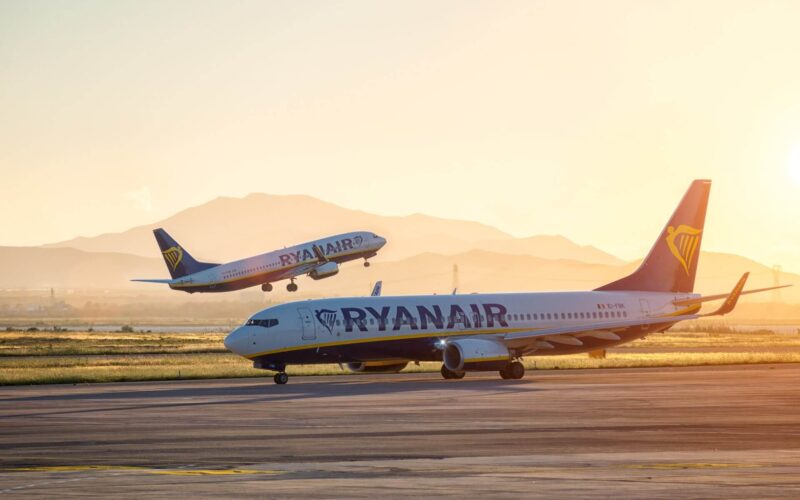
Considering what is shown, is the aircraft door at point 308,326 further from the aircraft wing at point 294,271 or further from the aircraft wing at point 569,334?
the aircraft wing at point 294,271

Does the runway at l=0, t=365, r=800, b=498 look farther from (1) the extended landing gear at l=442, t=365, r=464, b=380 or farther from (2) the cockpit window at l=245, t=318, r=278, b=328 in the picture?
(1) the extended landing gear at l=442, t=365, r=464, b=380

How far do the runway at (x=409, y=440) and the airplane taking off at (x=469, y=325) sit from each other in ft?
11.4

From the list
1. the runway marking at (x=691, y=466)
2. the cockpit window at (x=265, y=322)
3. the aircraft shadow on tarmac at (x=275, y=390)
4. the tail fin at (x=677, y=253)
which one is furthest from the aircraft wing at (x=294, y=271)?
the runway marking at (x=691, y=466)

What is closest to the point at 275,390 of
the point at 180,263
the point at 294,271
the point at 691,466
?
the point at 691,466

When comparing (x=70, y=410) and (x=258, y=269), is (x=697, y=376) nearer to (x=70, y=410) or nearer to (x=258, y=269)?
(x=70, y=410)

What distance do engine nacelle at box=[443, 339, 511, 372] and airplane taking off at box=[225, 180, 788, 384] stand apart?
0.04 metres

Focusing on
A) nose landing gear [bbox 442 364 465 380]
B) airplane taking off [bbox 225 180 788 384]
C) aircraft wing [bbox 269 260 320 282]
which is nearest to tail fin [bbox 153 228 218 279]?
aircraft wing [bbox 269 260 320 282]

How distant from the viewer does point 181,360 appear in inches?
2975

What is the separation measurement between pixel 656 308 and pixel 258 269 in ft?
157

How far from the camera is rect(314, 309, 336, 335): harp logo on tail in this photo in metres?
52.1

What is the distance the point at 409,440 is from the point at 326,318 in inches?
961

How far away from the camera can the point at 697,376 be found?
5222 cm

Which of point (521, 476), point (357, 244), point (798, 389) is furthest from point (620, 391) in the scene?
point (357, 244)

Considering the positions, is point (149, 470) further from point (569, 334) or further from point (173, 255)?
point (173, 255)
